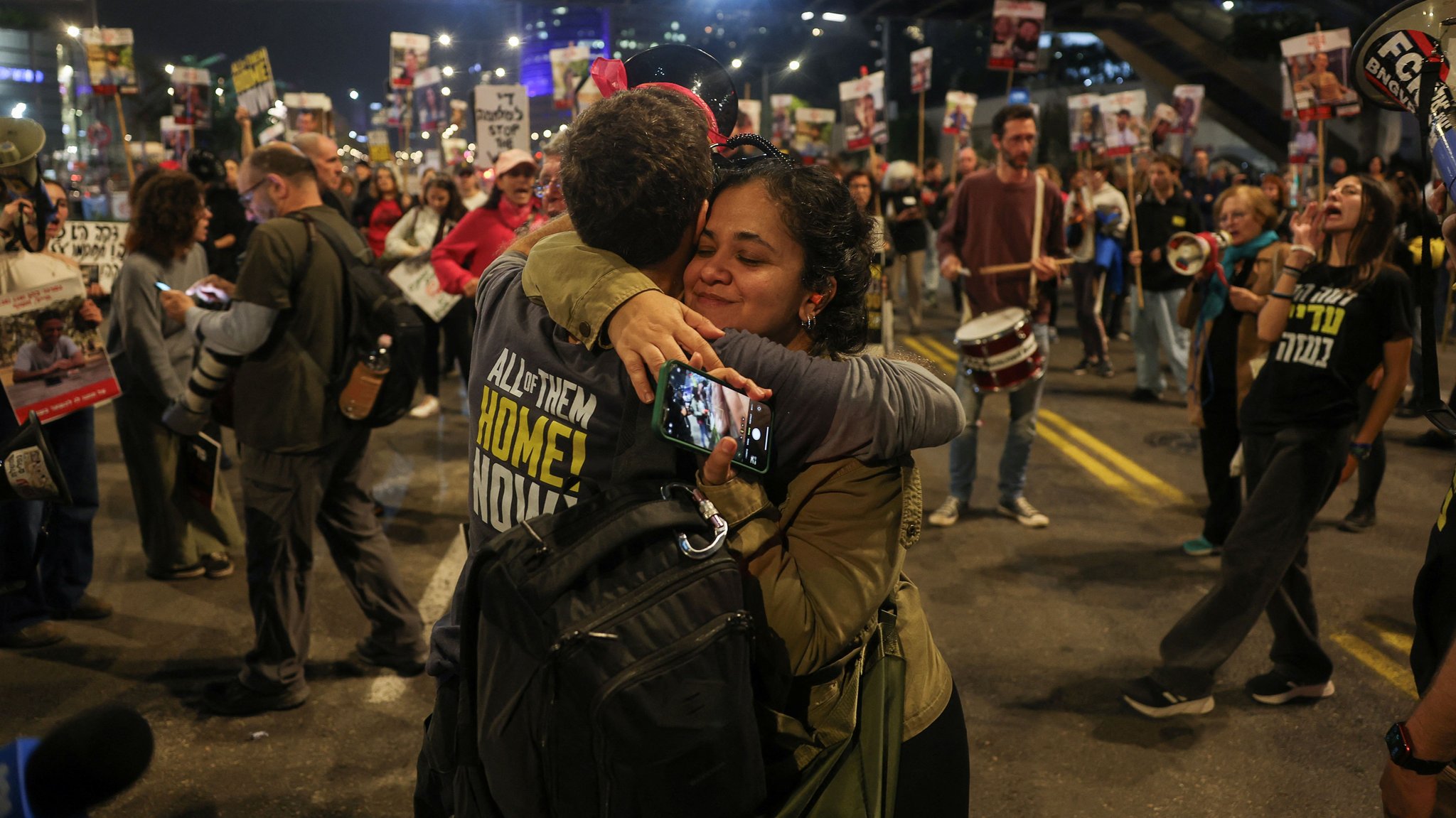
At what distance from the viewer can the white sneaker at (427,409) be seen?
9555 millimetres

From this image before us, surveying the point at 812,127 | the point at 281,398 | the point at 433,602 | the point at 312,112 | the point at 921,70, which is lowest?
the point at 433,602

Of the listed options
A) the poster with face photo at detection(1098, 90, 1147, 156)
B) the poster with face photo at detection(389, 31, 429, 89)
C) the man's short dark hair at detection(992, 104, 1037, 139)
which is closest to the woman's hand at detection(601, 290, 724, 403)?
the man's short dark hair at detection(992, 104, 1037, 139)

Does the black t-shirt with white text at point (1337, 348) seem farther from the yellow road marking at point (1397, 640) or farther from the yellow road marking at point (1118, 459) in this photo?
the yellow road marking at point (1118, 459)

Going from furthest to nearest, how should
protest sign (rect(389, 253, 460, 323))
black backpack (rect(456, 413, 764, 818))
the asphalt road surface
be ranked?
protest sign (rect(389, 253, 460, 323)), the asphalt road surface, black backpack (rect(456, 413, 764, 818))

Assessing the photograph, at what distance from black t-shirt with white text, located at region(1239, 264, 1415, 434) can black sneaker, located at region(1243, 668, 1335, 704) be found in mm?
1034

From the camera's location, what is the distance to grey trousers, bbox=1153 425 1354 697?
3998 mm

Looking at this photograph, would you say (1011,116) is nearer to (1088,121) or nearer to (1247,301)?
(1247,301)

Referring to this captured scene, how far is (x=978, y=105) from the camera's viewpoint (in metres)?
38.4

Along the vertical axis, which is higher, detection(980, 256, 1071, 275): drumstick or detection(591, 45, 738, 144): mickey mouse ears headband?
detection(591, 45, 738, 144): mickey mouse ears headband

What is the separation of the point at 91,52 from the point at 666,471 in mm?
13426

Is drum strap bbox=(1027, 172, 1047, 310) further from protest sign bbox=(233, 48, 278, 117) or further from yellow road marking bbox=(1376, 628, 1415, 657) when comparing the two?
protest sign bbox=(233, 48, 278, 117)

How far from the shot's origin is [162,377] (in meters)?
5.18

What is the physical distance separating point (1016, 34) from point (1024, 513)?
860cm

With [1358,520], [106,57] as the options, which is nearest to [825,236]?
[1358,520]
